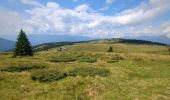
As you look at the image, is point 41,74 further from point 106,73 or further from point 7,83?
point 106,73

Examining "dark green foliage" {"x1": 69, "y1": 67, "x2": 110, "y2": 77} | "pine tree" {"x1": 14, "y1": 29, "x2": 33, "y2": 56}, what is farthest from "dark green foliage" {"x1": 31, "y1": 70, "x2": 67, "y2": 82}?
"pine tree" {"x1": 14, "y1": 29, "x2": 33, "y2": 56}

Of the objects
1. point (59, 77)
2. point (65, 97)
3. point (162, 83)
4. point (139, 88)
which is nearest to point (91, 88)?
point (65, 97)

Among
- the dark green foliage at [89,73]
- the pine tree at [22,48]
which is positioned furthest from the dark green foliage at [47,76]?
the pine tree at [22,48]

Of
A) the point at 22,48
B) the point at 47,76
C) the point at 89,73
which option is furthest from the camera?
the point at 22,48

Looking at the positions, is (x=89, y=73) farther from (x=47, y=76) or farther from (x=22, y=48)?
(x=22, y=48)

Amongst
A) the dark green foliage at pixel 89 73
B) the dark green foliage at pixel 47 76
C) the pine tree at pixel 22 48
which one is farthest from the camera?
the pine tree at pixel 22 48

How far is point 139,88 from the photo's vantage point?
2011 cm

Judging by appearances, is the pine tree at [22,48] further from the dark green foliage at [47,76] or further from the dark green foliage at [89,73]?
the dark green foliage at [47,76]

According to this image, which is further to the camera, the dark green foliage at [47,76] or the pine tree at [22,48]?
the pine tree at [22,48]

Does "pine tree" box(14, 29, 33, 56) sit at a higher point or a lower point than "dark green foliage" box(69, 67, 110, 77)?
higher

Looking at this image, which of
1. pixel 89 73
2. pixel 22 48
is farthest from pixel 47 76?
pixel 22 48

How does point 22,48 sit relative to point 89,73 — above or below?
above

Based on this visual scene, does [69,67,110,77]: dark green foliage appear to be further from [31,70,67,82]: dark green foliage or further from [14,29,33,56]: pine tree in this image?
[14,29,33,56]: pine tree

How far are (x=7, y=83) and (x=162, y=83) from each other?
15270 mm
